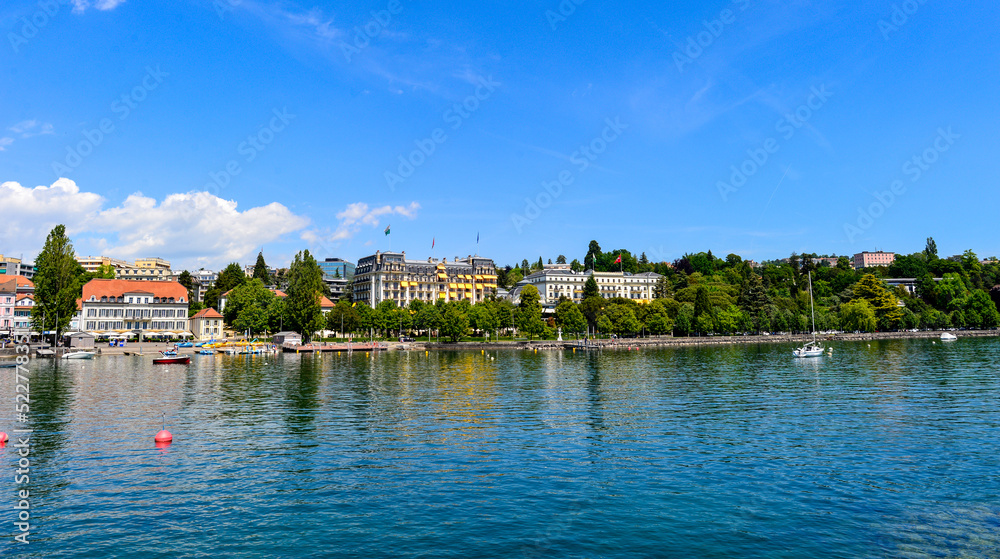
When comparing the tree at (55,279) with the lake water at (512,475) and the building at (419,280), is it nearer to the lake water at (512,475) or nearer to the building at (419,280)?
the lake water at (512,475)

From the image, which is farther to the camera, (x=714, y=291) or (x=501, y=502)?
(x=714, y=291)

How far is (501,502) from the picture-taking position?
1878 centimetres

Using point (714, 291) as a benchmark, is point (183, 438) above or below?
below

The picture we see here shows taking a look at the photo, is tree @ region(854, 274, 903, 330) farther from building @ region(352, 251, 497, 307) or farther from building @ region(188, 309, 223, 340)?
building @ region(188, 309, 223, 340)

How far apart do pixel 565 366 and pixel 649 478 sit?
54.0 metres

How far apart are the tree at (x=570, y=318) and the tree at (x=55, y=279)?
100 m

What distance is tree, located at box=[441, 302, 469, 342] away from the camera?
418 feet

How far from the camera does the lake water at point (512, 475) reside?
15781 millimetres

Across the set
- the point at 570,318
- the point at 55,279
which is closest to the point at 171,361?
the point at 55,279

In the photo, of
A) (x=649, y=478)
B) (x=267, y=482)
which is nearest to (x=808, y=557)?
(x=649, y=478)

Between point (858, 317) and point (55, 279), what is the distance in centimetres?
17307

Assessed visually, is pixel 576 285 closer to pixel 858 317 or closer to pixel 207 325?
pixel 858 317

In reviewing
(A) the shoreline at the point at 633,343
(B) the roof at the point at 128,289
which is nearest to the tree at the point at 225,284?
(B) the roof at the point at 128,289

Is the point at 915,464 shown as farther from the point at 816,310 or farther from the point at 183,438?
the point at 816,310
